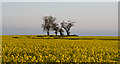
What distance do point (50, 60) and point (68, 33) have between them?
78571 mm

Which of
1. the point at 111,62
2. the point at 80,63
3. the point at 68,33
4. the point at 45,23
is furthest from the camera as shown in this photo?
the point at 68,33

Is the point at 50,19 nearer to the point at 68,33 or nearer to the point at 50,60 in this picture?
the point at 68,33

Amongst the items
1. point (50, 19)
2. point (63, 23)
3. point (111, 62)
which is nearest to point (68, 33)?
point (63, 23)

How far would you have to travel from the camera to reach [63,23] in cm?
9106

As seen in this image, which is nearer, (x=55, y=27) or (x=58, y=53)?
(x=58, y=53)

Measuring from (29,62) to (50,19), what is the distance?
72.8m

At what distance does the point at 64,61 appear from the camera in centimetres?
947

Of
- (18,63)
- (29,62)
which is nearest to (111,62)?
(29,62)

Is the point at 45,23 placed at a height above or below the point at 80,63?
above

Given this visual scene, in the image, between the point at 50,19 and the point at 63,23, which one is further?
the point at 63,23

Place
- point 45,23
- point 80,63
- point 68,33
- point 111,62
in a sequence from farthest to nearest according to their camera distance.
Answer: point 68,33 < point 45,23 < point 111,62 < point 80,63

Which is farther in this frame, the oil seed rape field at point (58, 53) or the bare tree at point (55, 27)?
the bare tree at point (55, 27)

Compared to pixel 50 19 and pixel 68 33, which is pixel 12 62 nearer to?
pixel 50 19

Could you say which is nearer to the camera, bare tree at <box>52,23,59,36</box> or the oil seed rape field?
the oil seed rape field
